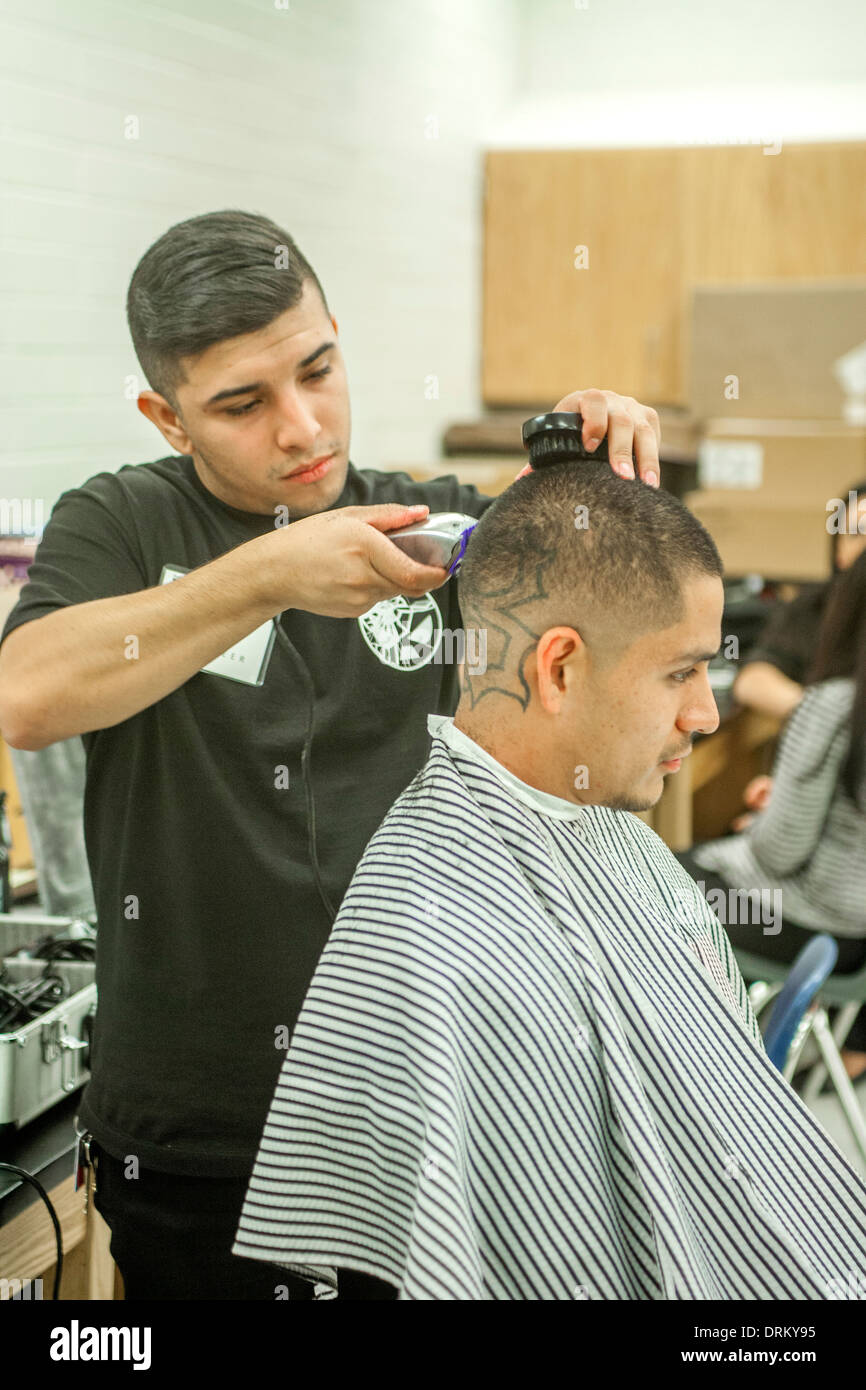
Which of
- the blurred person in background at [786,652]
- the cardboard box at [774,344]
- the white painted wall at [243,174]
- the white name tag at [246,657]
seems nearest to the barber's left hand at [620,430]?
the white name tag at [246,657]

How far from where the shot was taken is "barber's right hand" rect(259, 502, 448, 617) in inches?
38.3

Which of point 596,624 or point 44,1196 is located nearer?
point 596,624

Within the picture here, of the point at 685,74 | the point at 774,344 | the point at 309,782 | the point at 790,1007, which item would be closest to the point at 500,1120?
the point at 309,782

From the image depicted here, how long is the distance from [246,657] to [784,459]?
9.37 feet

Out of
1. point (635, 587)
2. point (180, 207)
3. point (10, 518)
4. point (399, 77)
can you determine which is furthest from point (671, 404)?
point (635, 587)

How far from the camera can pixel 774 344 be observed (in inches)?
146

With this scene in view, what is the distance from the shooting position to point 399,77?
2600 mm

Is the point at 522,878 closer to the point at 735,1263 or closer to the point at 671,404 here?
the point at 735,1263

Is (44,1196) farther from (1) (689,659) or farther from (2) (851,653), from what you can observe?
(2) (851,653)

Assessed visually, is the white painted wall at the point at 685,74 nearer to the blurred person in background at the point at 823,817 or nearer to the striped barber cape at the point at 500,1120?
the blurred person in background at the point at 823,817

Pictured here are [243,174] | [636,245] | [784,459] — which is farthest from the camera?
[636,245]

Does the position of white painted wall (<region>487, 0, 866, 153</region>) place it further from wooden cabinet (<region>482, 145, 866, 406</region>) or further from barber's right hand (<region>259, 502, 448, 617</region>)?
barber's right hand (<region>259, 502, 448, 617</region>)

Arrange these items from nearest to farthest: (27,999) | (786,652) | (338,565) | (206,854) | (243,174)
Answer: (338,565), (206,854), (27,999), (243,174), (786,652)

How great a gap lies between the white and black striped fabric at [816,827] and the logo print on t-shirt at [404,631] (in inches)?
51.3
